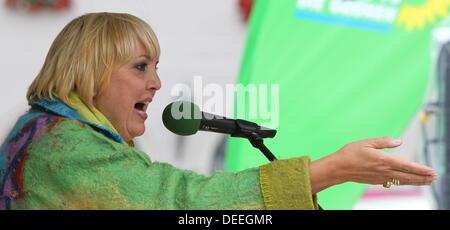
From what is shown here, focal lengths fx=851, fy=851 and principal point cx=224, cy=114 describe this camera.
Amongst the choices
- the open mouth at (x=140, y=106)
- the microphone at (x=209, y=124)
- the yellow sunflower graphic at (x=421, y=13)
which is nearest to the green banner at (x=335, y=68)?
the yellow sunflower graphic at (x=421, y=13)

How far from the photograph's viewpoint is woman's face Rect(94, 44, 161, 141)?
1796 mm

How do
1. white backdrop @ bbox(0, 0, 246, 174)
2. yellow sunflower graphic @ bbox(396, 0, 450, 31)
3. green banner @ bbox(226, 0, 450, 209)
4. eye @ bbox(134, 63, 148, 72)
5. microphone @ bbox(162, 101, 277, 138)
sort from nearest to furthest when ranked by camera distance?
microphone @ bbox(162, 101, 277, 138)
eye @ bbox(134, 63, 148, 72)
white backdrop @ bbox(0, 0, 246, 174)
green banner @ bbox(226, 0, 450, 209)
yellow sunflower graphic @ bbox(396, 0, 450, 31)

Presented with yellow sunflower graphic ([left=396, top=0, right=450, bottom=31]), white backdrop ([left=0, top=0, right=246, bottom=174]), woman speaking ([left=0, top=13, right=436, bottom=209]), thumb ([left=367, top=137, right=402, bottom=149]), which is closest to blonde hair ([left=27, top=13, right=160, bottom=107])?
woman speaking ([left=0, top=13, right=436, bottom=209])

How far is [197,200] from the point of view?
61.3 inches

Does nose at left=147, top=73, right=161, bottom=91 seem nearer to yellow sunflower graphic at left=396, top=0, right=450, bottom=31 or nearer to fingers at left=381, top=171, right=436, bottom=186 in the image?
fingers at left=381, top=171, right=436, bottom=186

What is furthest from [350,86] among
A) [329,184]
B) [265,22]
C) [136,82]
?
[329,184]

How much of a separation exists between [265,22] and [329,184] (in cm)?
169

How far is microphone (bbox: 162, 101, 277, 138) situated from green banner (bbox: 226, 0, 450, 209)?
1297 mm

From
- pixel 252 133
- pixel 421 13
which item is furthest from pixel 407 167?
pixel 421 13

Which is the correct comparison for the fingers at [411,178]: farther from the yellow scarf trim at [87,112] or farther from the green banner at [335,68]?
the green banner at [335,68]

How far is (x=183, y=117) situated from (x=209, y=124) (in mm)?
87

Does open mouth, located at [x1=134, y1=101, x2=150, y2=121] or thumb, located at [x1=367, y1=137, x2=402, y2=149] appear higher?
thumb, located at [x1=367, y1=137, x2=402, y2=149]

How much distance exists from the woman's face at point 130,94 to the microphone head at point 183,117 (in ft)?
0.24

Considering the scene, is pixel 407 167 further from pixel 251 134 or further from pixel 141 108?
pixel 141 108
